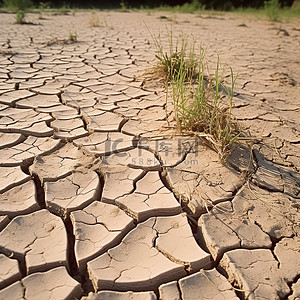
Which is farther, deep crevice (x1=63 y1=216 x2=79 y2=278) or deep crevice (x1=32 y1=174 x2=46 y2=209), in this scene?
Answer: deep crevice (x1=32 y1=174 x2=46 y2=209)

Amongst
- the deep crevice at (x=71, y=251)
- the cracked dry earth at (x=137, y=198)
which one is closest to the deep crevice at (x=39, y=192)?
the cracked dry earth at (x=137, y=198)

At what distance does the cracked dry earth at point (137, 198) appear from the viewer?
125 centimetres

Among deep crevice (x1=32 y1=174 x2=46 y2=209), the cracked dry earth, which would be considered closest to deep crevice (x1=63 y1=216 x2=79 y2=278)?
the cracked dry earth

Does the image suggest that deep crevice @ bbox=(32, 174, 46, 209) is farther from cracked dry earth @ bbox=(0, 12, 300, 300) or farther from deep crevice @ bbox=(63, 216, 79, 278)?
deep crevice @ bbox=(63, 216, 79, 278)

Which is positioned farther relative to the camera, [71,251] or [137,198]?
[137,198]

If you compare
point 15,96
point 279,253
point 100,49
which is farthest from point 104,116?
point 100,49

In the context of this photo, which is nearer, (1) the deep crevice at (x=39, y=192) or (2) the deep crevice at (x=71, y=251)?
(2) the deep crevice at (x=71, y=251)

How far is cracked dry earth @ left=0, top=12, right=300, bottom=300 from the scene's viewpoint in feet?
4.10

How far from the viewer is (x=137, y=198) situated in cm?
165

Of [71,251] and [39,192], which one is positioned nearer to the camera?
[71,251]

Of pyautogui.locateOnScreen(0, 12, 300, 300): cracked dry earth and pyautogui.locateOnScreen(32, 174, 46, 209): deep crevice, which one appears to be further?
pyautogui.locateOnScreen(32, 174, 46, 209): deep crevice

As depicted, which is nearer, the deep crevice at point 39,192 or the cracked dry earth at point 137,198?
the cracked dry earth at point 137,198

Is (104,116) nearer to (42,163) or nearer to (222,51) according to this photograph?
(42,163)

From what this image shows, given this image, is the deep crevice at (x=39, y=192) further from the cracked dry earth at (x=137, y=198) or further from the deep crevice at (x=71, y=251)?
the deep crevice at (x=71, y=251)
